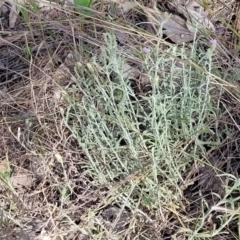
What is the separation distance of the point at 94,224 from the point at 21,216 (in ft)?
0.68

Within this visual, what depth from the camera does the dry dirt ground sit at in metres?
1.60

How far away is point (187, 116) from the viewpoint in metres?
1.57

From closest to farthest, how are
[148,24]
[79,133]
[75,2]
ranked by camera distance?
[79,133] < [75,2] < [148,24]

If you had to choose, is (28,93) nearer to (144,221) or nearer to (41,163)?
(41,163)

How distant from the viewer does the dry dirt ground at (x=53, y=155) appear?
1596mm

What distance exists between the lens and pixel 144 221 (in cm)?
158

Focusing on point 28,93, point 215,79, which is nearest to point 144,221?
point 215,79

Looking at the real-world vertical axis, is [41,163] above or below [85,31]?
below

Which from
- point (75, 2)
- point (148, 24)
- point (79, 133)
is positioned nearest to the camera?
point (79, 133)

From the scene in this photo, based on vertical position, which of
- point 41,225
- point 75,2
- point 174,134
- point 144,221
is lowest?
point 41,225

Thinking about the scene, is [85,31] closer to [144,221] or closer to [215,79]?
[215,79]

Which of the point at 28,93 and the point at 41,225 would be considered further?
the point at 28,93

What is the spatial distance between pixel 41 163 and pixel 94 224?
0.25 m

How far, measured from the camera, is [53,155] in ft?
5.63
